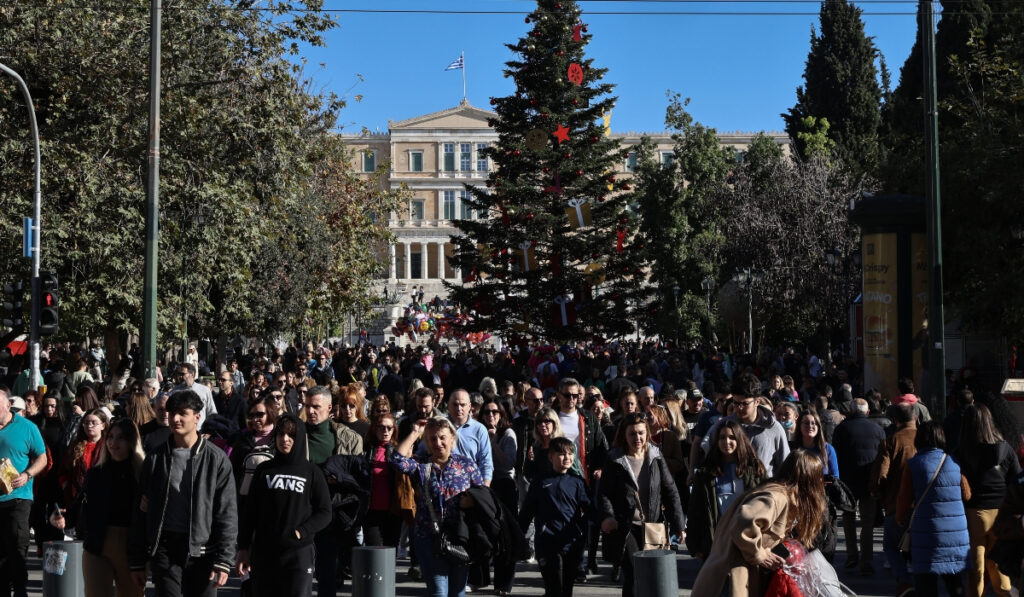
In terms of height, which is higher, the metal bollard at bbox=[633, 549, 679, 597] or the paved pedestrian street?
the metal bollard at bbox=[633, 549, 679, 597]

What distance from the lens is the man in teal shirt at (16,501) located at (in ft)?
26.9

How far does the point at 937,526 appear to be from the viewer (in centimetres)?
723

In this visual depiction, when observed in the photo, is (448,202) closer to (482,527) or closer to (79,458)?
(79,458)

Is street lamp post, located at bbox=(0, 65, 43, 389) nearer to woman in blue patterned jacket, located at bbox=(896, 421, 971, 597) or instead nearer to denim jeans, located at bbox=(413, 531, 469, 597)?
denim jeans, located at bbox=(413, 531, 469, 597)

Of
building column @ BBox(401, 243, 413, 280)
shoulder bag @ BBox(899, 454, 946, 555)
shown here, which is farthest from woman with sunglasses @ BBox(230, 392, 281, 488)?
building column @ BBox(401, 243, 413, 280)

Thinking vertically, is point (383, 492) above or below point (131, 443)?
below

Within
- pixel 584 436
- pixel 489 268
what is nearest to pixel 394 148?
pixel 489 268

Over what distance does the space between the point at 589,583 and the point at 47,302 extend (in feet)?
33.5

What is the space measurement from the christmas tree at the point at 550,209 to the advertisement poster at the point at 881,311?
1999 centimetres

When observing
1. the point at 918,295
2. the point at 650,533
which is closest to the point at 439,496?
the point at 650,533

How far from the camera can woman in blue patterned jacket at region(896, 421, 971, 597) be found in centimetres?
720

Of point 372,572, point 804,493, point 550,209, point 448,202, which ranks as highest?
point 448,202

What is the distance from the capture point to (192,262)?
22.2 meters

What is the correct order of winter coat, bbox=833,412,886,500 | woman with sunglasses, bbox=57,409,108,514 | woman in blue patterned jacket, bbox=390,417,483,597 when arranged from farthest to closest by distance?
winter coat, bbox=833,412,886,500
woman with sunglasses, bbox=57,409,108,514
woman in blue patterned jacket, bbox=390,417,483,597
